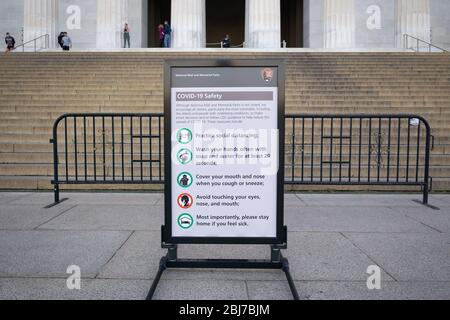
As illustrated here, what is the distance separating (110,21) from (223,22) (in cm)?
1929

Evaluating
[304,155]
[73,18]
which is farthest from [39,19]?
[304,155]

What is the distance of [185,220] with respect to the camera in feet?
11.1

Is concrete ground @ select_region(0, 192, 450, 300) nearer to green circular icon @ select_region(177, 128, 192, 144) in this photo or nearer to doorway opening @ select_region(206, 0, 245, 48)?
green circular icon @ select_region(177, 128, 192, 144)

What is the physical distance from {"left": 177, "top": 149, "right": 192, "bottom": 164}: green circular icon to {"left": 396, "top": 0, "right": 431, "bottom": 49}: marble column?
24442 mm

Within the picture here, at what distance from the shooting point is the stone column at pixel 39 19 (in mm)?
23469

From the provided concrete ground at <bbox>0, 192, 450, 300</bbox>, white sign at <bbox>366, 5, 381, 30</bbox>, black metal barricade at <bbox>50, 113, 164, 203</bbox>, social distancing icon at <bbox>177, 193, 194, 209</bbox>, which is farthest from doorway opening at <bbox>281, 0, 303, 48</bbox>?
social distancing icon at <bbox>177, 193, 194, 209</bbox>

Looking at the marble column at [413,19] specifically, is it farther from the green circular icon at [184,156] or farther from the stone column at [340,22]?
the green circular icon at [184,156]

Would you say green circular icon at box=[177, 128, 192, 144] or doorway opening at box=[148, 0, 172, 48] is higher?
doorway opening at box=[148, 0, 172, 48]

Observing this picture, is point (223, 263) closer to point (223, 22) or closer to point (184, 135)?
point (184, 135)

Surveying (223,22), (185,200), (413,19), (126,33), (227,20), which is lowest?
(185,200)

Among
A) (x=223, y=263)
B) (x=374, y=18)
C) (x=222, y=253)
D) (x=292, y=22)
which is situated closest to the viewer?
(x=223, y=263)

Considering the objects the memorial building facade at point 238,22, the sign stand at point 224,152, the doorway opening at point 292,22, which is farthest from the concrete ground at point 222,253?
the doorway opening at point 292,22

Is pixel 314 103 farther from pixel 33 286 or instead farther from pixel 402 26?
pixel 402 26

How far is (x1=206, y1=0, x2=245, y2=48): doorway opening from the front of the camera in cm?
3966
